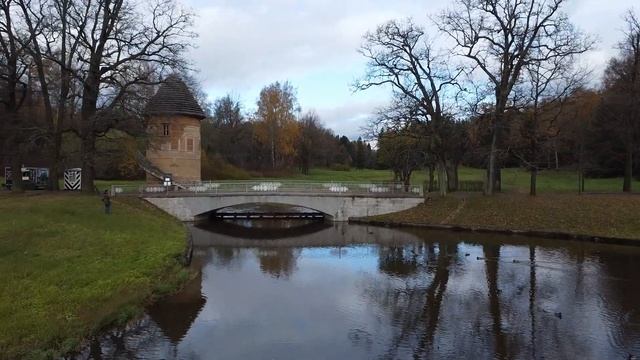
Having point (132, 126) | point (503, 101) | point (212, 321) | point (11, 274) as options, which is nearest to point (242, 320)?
point (212, 321)

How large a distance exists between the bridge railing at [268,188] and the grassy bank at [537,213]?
215 cm

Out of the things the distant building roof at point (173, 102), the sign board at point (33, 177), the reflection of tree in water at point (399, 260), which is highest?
the distant building roof at point (173, 102)

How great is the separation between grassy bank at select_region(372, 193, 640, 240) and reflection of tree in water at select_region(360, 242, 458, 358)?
785 cm

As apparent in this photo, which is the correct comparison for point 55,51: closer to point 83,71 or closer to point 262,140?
point 83,71

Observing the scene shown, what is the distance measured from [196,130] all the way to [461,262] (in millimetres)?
30086

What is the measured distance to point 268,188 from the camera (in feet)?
134

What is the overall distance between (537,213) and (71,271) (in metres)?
29.4

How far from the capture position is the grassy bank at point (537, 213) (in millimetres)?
33250

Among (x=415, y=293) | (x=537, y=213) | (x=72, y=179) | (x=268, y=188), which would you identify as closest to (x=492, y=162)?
(x=537, y=213)

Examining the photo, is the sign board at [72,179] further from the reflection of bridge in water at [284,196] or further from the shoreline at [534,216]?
the shoreline at [534,216]

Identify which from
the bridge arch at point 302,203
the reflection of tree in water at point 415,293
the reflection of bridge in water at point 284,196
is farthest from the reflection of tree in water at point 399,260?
the reflection of bridge in water at point 284,196

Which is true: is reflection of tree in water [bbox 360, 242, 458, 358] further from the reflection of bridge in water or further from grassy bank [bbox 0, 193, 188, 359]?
the reflection of bridge in water

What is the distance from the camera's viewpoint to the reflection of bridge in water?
40406 mm

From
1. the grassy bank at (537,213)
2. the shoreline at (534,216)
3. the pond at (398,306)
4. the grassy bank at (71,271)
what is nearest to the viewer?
the grassy bank at (71,271)
